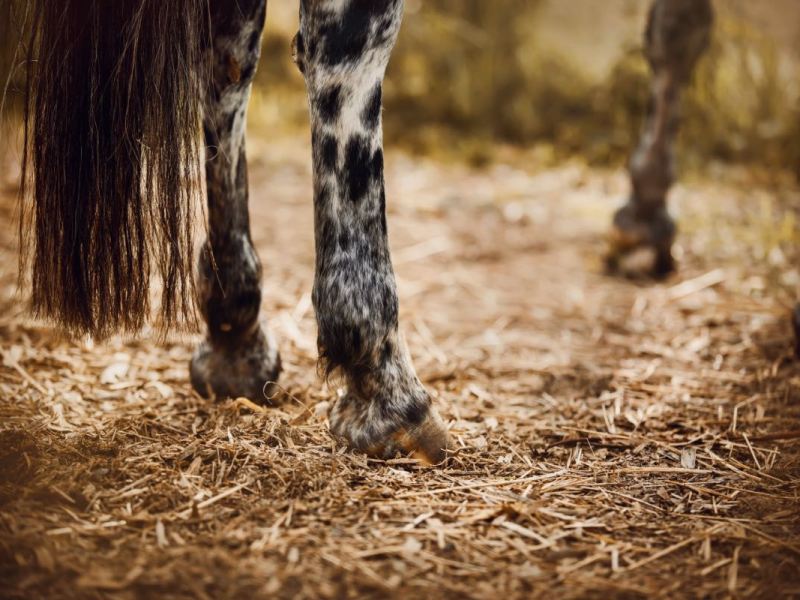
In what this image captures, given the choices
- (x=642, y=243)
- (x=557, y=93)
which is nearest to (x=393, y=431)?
(x=642, y=243)

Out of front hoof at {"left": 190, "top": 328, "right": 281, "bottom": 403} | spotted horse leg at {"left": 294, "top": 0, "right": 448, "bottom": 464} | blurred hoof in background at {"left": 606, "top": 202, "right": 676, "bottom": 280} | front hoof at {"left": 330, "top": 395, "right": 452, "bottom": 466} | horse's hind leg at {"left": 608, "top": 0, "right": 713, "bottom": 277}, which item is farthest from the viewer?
blurred hoof in background at {"left": 606, "top": 202, "right": 676, "bottom": 280}

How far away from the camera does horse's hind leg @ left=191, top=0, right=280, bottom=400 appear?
1.84 m

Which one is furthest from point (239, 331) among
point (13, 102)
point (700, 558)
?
point (700, 558)

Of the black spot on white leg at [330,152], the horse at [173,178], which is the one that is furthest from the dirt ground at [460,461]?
the black spot on white leg at [330,152]

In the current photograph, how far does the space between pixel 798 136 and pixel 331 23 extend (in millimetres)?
3679

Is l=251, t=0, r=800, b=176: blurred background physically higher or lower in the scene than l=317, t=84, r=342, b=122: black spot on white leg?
higher

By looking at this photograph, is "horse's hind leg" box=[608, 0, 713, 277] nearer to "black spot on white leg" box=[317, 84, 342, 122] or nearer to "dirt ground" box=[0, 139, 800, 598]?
"dirt ground" box=[0, 139, 800, 598]

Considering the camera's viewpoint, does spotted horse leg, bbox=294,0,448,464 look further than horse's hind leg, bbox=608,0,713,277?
No

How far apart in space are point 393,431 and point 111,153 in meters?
0.81

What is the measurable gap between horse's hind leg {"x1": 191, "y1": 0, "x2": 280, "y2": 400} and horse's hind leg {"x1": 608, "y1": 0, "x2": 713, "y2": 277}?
1.85 meters

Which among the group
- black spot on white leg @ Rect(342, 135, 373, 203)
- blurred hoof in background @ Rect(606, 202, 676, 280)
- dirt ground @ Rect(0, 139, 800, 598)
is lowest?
dirt ground @ Rect(0, 139, 800, 598)

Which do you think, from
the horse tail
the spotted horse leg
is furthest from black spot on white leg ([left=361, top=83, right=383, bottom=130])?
the horse tail

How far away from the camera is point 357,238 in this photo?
165 cm

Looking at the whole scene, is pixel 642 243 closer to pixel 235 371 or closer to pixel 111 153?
pixel 235 371
